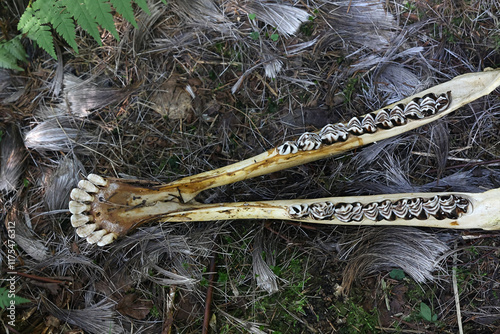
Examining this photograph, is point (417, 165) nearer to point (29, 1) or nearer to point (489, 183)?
point (489, 183)

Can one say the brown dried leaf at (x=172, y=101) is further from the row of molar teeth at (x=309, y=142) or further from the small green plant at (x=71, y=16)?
the row of molar teeth at (x=309, y=142)

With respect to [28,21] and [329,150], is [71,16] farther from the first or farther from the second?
[329,150]

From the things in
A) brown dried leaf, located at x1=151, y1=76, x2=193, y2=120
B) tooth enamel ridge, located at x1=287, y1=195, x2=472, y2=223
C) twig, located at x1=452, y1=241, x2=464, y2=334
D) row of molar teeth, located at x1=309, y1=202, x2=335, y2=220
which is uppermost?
brown dried leaf, located at x1=151, y1=76, x2=193, y2=120

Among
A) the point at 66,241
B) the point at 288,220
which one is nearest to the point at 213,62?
the point at 288,220

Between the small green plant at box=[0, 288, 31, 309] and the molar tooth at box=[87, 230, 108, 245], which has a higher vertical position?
the molar tooth at box=[87, 230, 108, 245]

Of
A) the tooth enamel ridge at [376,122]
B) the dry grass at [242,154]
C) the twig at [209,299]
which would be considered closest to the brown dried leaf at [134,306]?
the dry grass at [242,154]

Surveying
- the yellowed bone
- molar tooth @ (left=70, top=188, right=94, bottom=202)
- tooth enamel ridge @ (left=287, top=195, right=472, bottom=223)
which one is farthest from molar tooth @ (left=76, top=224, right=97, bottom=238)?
tooth enamel ridge @ (left=287, top=195, right=472, bottom=223)

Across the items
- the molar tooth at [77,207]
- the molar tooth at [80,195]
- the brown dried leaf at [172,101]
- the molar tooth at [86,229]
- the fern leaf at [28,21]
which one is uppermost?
the fern leaf at [28,21]

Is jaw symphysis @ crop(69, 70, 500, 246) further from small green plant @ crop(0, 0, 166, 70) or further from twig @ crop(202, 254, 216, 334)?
small green plant @ crop(0, 0, 166, 70)
